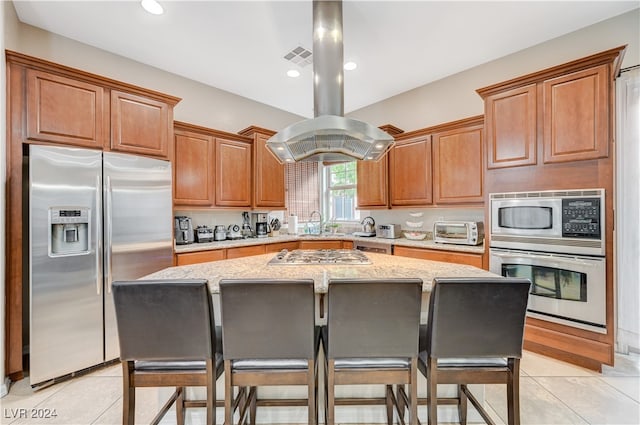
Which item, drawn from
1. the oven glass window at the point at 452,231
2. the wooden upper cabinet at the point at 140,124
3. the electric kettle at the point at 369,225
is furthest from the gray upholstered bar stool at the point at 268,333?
the electric kettle at the point at 369,225

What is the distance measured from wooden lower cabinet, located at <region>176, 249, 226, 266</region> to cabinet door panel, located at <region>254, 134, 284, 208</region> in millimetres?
959

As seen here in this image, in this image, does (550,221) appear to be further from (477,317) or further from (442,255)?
(477,317)

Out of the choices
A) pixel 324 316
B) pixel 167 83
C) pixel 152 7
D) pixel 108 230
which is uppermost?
pixel 152 7

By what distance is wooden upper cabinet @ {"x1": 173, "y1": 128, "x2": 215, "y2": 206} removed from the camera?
3.30m

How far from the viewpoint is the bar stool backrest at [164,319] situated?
4.02ft

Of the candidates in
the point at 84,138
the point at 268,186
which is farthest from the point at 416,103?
the point at 84,138

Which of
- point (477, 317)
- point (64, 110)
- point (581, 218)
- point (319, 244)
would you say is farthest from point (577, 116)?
point (64, 110)

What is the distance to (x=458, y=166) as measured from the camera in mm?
3371

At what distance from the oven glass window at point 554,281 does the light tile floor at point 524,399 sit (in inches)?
23.9

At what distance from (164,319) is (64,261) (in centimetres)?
160

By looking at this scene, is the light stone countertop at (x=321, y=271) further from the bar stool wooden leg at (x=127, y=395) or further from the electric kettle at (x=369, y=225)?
the electric kettle at (x=369, y=225)

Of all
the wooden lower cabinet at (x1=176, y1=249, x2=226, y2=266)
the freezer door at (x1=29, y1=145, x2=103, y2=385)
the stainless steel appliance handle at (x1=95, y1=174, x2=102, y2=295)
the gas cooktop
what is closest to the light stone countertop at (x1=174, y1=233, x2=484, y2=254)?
the wooden lower cabinet at (x1=176, y1=249, x2=226, y2=266)

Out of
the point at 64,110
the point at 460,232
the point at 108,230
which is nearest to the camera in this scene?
the point at 64,110

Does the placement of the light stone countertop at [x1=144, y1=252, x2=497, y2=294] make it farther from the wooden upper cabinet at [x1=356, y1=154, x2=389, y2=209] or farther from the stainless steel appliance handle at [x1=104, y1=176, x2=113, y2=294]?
the wooden upper cabinet at [x1=356, y1=154, x2=389, y2=209]
